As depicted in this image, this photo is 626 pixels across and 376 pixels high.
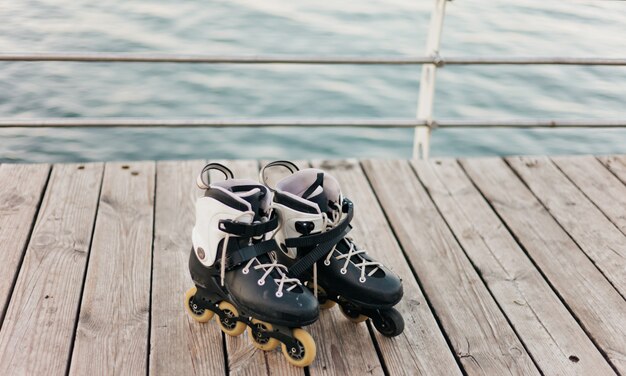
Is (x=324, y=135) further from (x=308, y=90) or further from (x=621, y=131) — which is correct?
(x=621, y=131)

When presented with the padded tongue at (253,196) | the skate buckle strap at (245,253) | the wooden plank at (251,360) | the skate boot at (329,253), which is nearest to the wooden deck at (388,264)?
the wooden plank at (251,360)

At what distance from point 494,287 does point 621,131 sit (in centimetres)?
451

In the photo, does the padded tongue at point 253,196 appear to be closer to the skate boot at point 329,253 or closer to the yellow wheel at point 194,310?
the skate boot at point 329,253

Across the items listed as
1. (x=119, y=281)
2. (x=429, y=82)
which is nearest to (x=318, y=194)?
(x=119, y=281)

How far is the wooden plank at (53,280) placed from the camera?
1744 millimetres

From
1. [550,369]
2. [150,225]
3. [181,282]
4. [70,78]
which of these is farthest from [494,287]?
[70,78]

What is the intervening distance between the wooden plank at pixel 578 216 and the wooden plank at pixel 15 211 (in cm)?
162

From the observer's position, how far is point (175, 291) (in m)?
1.99

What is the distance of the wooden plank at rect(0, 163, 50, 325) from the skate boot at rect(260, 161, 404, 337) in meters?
0.74

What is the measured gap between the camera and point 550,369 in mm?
1787

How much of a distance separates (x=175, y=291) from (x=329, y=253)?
0.45 metres

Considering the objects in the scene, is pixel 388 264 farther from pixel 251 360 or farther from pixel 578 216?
pixel 578 216

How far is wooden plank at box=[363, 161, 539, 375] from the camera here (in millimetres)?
1823

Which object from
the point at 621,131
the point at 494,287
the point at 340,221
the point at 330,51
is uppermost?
the point at 340,221
